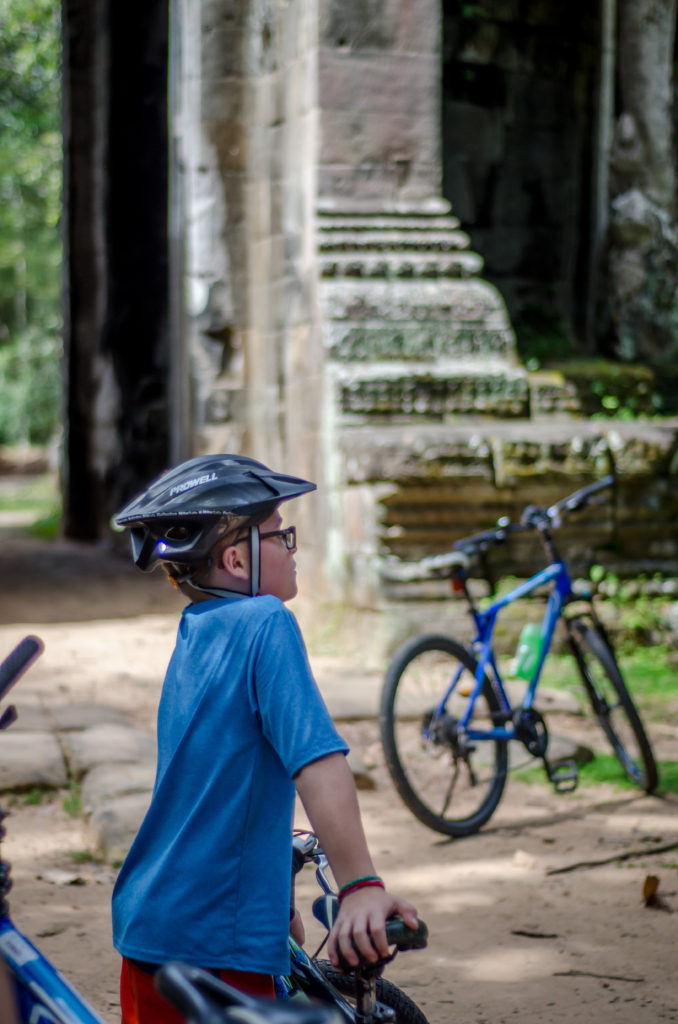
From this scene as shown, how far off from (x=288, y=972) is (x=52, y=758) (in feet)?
11.1

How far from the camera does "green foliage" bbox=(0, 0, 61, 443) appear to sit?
22719mm

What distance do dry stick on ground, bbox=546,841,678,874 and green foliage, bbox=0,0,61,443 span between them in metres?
19.1

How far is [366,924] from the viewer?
67.6 inches

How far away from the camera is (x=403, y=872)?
414cm

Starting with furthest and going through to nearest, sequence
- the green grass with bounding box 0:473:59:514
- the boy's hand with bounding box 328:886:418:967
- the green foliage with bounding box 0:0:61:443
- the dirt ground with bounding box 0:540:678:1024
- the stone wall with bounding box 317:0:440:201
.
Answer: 1. the green grass with bounding box 0:473:59:514
2. the green foliage with bounding box 0:0:61:443
3. the stone wall with bounding box 317:0:440:201
4. the dirt ground with bounding box 0:540:678:1024
5. the boy's hand with bounding box 328:886:418:967

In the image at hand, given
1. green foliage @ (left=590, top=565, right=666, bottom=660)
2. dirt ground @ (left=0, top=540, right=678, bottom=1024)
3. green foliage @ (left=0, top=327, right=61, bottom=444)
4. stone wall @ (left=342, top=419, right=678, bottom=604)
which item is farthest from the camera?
green foliage @ (left=0, top=327, right=61, bottom=444)

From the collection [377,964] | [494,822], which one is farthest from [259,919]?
[494,822]

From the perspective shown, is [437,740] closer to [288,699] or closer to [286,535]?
[286,535]

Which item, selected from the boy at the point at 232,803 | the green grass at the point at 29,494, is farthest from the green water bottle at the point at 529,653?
the green grass at the point at 29,494

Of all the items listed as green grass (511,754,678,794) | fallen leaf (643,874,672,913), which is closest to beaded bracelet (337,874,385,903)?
fallen leaf (643,874,672,913)

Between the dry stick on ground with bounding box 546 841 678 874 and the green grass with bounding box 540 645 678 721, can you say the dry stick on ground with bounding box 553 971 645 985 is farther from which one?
the green grass with bounding box 540 645 678 721

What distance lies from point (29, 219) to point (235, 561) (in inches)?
1522

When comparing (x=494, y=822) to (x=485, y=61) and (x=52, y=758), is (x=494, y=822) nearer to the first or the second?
(x=52, y=758)

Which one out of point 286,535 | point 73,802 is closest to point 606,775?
point 73,802
